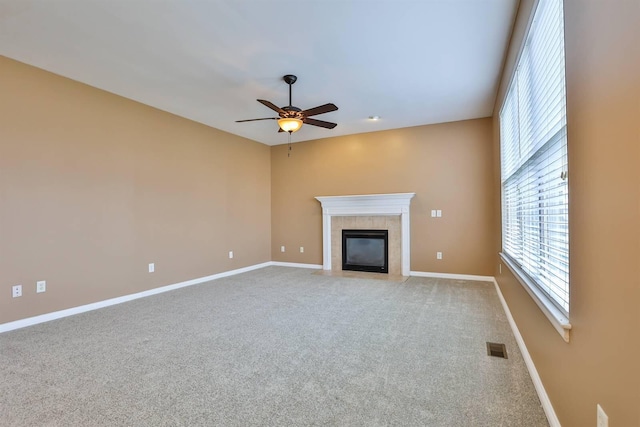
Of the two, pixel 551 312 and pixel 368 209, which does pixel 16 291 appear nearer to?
pixel 551 312

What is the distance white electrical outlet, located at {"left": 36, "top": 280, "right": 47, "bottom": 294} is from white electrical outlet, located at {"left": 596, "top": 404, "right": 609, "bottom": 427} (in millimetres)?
4508

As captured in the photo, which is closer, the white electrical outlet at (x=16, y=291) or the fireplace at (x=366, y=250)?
the white electrical outlet at (x=16, y=291)

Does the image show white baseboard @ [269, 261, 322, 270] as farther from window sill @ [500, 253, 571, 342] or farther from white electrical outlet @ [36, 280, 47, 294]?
window sill @ [500, 253, 571, 342]

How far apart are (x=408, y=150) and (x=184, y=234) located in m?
4.05

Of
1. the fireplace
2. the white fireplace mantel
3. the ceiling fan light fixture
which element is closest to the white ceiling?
the ceiling fan light fixture

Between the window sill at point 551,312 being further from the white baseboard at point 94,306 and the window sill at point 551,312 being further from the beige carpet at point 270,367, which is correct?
the white baseboard at point 94,306

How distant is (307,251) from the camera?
253 inches

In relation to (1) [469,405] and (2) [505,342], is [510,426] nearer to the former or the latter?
(1) [469,405]

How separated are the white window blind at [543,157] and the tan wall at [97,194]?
14.6 ft

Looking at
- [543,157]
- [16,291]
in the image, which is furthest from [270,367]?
[16,291]

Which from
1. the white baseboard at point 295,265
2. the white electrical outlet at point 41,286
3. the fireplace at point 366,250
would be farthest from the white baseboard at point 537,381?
the white electrical outlet at point 41,286

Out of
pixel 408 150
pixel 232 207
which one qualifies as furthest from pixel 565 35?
pixel 232 207

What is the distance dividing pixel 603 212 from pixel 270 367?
6.85ft

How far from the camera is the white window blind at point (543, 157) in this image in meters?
1.54
